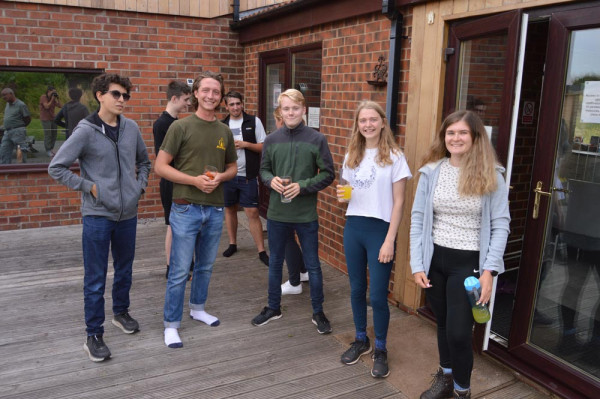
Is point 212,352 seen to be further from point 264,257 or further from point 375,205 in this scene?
point 264,257

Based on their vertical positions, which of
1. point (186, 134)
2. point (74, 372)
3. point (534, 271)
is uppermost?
point (186, 134)

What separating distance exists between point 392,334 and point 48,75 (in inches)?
217

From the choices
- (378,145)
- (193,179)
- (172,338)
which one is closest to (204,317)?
(172,338)

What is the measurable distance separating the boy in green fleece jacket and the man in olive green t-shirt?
0.37 m

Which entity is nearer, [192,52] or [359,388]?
[359,388]

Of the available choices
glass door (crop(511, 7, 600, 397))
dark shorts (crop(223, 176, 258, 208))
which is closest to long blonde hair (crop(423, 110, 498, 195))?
glass door (crop(511, 7, 600, 397))

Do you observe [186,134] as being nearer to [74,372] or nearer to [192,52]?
[74,372]

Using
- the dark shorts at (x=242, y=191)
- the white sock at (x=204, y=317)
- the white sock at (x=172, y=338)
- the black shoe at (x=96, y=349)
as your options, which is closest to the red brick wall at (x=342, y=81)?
the dark shorts at (x=242, y=191)

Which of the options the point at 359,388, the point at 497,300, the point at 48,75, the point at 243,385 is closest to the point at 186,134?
the point at 243,385

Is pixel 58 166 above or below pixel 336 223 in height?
above

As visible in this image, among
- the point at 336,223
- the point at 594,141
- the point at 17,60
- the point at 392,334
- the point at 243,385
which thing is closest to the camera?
the point at 594,141

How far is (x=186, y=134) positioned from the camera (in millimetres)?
3385

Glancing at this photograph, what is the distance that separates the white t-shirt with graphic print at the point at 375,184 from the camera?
121 inches

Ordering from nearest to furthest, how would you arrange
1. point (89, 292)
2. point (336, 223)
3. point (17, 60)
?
point (89, 292) < point (336, 223) < point (17, 60)
